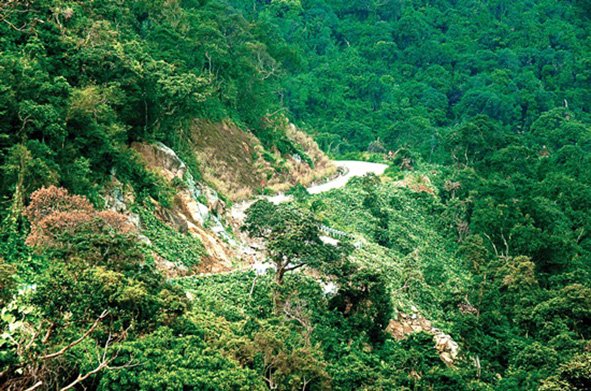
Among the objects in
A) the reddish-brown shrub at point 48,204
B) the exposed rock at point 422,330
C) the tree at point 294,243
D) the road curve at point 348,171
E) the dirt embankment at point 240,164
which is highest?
the reddish-brown shrub at point 48,204

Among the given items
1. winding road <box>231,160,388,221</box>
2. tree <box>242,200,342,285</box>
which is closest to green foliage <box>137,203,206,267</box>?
tree <box>242,200,342,285</box>

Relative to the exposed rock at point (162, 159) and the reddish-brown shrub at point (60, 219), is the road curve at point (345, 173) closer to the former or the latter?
the exposed rock at point (162, 159)

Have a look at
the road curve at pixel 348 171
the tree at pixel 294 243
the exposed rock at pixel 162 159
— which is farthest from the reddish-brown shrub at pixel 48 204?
the road curve at pixel 348 171

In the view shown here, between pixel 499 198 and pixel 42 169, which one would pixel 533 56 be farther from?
pixel 42 169

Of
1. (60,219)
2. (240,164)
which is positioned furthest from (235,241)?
(60,219)

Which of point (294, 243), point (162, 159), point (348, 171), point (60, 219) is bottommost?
point (348, 171)

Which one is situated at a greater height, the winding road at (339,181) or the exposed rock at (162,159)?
the exposed rock at (162,159)

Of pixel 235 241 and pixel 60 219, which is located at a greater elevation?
pixel 60 219

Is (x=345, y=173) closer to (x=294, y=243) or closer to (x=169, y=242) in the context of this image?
(x=169, y=242)
